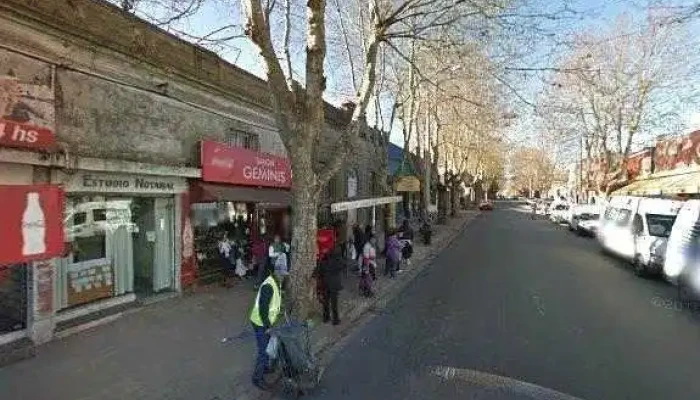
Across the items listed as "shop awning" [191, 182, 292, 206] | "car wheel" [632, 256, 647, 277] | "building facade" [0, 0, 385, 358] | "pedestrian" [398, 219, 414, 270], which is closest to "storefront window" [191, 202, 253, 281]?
"building facade" [0, 0, 385, 358]

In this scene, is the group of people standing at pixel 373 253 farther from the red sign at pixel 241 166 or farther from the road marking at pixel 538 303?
the road marking at pixel 538 303

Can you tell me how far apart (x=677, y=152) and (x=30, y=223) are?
3248 centimetres

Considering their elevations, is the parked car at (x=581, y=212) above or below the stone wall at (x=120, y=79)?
below

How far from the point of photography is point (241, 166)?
12258mm

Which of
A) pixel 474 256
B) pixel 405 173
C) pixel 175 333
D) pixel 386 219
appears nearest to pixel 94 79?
pixel 175 333

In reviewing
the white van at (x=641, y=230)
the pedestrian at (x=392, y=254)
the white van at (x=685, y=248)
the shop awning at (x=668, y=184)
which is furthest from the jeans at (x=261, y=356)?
the shop awning at (x=668, y=184)

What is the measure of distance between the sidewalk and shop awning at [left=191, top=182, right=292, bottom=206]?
236 centimetres

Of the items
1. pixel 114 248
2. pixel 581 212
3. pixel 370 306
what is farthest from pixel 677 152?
pixel 114 248

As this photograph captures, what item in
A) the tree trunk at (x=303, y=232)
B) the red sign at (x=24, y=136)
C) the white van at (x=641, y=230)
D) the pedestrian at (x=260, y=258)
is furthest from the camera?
the white van at (x=641, y=230)

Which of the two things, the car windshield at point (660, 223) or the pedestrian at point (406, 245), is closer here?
the car windshield at point (660, 223)

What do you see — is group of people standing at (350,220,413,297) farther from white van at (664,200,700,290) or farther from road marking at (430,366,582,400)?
white van at (664,200,700,290)

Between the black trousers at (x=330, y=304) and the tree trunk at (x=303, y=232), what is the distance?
1.87 ft

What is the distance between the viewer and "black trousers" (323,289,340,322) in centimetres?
888

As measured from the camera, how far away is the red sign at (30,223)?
660cm
